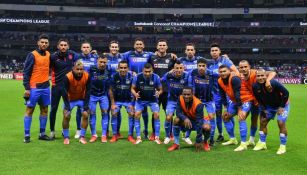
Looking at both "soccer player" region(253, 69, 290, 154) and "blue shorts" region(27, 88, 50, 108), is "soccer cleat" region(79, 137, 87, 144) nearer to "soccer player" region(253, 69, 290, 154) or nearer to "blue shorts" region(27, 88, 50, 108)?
"blue shorts" region(27, 88, 50, 108)

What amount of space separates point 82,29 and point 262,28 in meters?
29.0

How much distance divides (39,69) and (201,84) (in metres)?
4.23

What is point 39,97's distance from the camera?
9.93 metres

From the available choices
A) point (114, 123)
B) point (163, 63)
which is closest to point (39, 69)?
point (114, 123)

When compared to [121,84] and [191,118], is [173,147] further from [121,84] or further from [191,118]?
[121,84]

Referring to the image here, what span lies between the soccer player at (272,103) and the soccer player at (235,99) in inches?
14.2

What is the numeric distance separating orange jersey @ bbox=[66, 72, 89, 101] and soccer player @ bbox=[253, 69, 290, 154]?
4.31 metres

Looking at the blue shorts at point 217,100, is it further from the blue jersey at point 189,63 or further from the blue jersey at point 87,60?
the blue jersey at point 87,60

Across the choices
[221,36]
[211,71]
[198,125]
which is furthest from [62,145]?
[221,36]

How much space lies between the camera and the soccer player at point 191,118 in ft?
29.4

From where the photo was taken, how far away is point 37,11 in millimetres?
60219

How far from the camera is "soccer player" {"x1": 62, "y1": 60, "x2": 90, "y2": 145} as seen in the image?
9.64 m

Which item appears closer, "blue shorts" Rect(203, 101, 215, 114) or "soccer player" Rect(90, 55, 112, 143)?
"blue shorts" Rect(203, 101, 215, 114)

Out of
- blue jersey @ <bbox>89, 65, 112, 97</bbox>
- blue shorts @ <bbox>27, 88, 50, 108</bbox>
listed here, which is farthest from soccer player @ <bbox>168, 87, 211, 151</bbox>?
blue shorts @ <bbox>27, 88, 50, 108</bbox>
